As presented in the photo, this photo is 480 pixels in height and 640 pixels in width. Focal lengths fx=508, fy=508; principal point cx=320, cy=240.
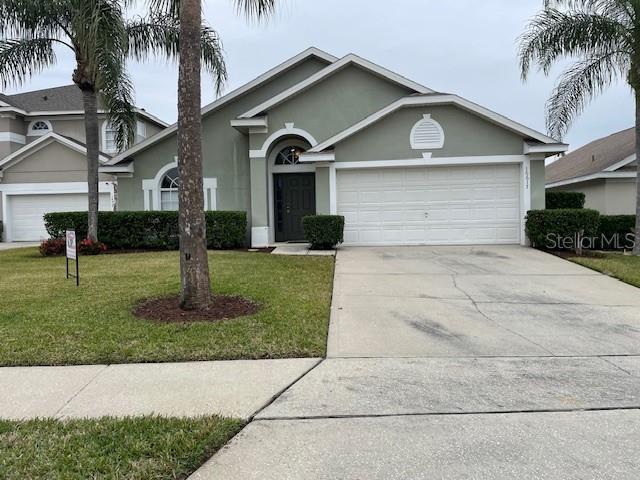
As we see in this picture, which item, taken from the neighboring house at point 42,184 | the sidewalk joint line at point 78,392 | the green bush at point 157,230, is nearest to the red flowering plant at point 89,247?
the green bush at point 157,230

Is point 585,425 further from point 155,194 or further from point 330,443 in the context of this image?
point 155,194

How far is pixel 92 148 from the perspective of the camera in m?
14.9

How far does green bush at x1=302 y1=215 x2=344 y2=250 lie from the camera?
14164 millimetres

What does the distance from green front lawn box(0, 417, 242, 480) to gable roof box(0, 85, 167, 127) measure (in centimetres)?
2358

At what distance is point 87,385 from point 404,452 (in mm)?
3047

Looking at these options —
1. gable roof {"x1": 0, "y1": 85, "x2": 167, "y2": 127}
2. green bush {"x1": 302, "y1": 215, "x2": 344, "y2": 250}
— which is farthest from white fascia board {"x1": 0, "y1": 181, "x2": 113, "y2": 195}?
green bush {"x1": 302, "y1": 215, "x2": 344, "y2": 250}

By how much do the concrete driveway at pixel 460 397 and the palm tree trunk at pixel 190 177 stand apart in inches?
79.8

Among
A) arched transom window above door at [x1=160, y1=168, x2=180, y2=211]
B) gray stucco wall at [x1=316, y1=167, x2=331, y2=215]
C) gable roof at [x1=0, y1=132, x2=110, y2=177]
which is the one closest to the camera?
gray stucco wall at [x1=316, y1=167, x2=331, y2=215]

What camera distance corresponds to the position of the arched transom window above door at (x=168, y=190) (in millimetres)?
17500

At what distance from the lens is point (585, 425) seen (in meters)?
3.90

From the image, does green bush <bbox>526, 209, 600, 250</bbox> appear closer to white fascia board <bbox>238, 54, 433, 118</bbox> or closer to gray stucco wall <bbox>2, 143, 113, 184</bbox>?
white fascia board <bbox>238, 54, 433, 118</bbox>

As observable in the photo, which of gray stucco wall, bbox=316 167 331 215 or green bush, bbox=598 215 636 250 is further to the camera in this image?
green bush, bbox=598 215 636 250

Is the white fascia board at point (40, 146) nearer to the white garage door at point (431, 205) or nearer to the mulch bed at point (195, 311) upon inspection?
the white garage door at point (431, 205)

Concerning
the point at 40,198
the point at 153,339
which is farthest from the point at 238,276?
the point at 40,198
